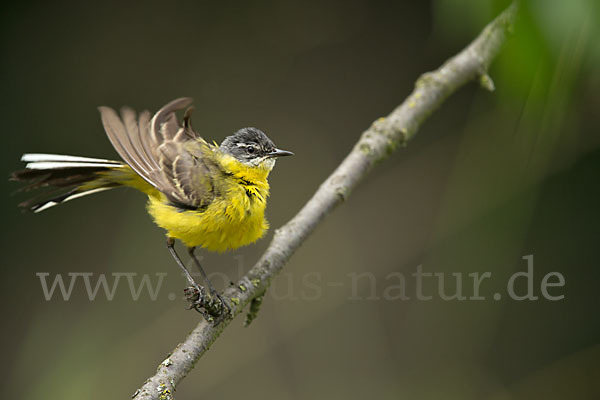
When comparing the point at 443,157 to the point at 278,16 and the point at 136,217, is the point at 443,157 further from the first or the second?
the point at 136,217

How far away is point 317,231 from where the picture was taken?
4582mm

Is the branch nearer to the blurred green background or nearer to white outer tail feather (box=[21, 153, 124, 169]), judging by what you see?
the blurred green background

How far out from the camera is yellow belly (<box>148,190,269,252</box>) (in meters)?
2.56

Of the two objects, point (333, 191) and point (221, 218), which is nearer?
point (221, 218)

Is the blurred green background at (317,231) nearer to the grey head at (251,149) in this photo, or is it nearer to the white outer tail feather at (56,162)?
the grey head at (251,149)

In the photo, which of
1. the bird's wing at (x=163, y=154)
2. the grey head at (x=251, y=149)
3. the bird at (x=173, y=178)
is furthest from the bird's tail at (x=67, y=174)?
the grey head at (x=251, y=149)

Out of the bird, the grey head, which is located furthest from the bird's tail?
the grey head

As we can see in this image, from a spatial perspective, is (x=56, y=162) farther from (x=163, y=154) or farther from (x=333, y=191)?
(x=333, y=191)

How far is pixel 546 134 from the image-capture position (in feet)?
2.65

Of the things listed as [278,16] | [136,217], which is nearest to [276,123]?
[278,16]

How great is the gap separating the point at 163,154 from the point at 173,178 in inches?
4.9

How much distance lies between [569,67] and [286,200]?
4.06 metres

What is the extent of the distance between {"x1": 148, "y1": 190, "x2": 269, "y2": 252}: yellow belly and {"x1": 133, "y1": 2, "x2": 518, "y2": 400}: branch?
14 centimetres

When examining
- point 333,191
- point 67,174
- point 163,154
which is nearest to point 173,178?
point 163,154
